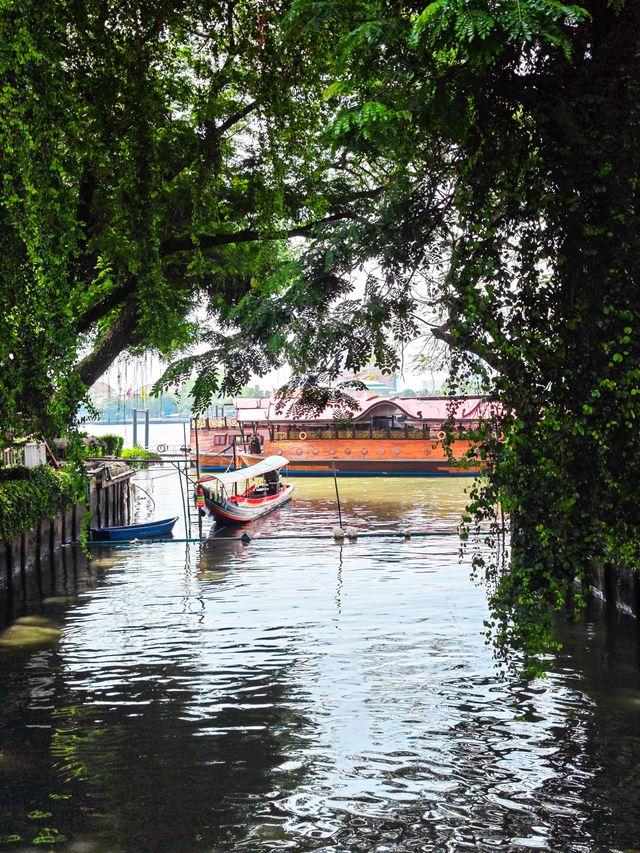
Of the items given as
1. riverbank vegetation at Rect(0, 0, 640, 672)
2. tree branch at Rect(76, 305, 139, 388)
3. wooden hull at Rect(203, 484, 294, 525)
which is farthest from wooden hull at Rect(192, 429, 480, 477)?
riverbank vegetation at Rect(0, 0, 640, 672)

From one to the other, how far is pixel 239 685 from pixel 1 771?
316cm

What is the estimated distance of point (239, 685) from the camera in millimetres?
10328

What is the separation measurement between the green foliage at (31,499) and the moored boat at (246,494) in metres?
6.99

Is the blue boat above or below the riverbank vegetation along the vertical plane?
below

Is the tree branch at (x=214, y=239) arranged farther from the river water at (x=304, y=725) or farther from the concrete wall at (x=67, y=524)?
the river water at (x=304, y=725)

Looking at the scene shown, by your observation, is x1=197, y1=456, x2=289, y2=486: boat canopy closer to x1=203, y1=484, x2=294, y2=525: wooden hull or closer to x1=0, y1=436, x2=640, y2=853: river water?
x1=203, y1=484, x2=294, y2=525: wooden hull

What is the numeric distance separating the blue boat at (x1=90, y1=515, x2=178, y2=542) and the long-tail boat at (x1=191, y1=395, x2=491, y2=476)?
1932 centimetres

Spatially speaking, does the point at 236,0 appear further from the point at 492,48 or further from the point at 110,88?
the point at 492,48

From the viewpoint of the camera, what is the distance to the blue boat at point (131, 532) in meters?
23.6

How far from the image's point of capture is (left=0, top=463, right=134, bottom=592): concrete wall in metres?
17.8

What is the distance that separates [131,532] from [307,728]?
16.0m

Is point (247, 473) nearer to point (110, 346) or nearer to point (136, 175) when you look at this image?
point (110, 346)

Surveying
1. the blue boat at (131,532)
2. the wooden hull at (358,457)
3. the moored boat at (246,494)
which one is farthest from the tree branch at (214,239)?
the wooden hull at (358,457)

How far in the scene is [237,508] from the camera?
1109 inches
